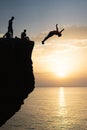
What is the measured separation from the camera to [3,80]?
25.0 meters

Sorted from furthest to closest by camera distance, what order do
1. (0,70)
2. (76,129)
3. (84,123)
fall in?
(84,123) < (76,129) < (0,70)

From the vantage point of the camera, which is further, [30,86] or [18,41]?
[30,86]

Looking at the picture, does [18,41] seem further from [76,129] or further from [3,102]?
[76,129]

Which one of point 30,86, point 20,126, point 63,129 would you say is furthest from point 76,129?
point 30,86

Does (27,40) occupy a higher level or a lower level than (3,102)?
higher

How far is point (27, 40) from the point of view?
91.9 feet

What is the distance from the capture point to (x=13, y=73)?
26.2 metres

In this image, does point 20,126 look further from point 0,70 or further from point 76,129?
point 0,70

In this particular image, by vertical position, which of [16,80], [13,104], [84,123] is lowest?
[84,123]

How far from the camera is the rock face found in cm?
2492

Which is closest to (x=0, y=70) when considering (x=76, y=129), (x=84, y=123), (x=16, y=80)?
(x=16, y=80)

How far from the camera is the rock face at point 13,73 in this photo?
81.8 feet

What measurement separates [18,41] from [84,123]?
124618mm

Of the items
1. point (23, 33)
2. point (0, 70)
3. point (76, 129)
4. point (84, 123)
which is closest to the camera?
point (0, 70)
